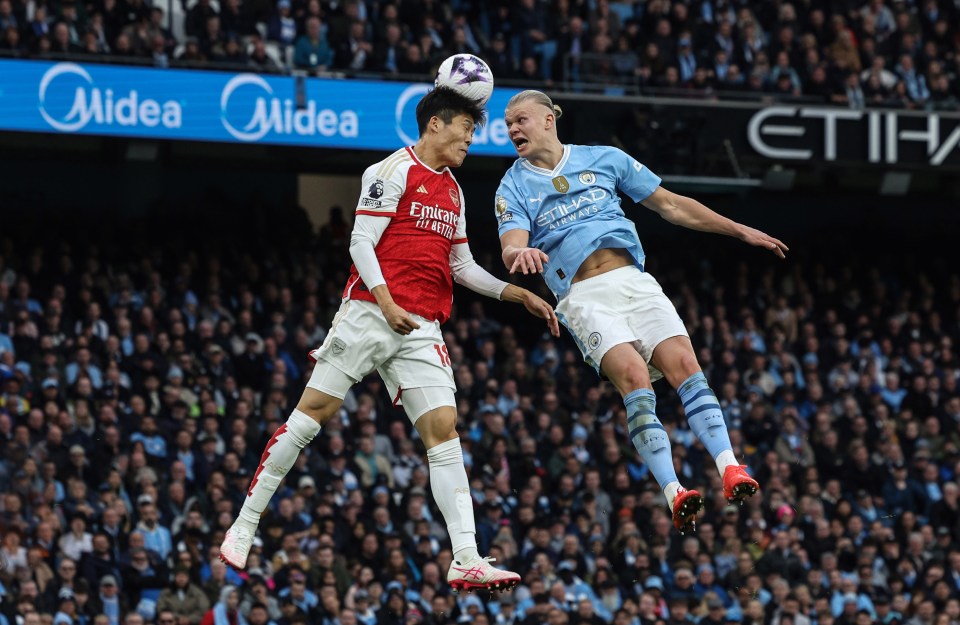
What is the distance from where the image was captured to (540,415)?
22.2 meters

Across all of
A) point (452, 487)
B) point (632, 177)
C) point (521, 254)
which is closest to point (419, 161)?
point (521, 254)

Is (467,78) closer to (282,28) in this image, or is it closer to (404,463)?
(404,463)

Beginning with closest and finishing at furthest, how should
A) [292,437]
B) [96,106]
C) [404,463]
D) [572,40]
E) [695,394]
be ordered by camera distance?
1. [292,437]
2. [695,394]
3. [404,463]
4. [96,106]
5. [572,40]

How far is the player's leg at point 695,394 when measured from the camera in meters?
10.5

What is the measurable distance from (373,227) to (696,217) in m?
2.03

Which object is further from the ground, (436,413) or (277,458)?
(436,413)

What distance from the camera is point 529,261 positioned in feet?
32.3

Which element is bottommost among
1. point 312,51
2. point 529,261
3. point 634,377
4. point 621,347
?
point 634,377

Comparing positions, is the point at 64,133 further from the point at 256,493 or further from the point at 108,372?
the point at 256,493

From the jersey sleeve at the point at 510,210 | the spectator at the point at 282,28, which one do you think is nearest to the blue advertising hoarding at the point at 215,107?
the spectator at the point at 282,28

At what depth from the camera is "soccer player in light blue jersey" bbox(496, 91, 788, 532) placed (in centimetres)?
1061

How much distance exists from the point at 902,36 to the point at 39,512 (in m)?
15.5

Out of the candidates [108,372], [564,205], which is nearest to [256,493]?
[564,205]

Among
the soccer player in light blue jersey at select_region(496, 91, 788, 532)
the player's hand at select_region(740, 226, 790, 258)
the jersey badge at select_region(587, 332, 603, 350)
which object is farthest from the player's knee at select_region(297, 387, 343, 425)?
the player's hand at select_region(740, 226, 790, 258)
